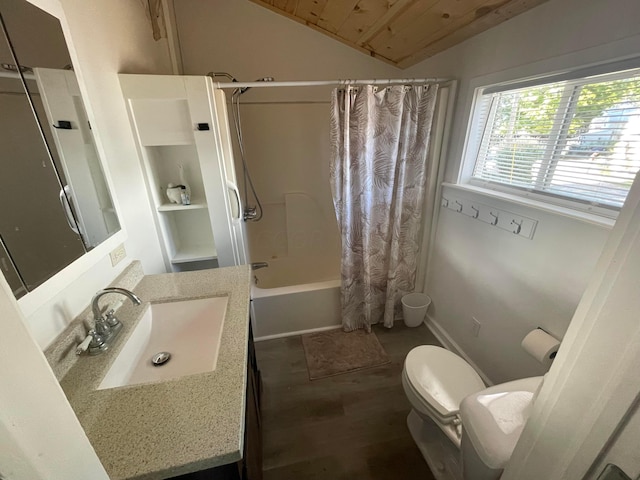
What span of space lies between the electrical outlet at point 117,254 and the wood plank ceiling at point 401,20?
1.85 meters

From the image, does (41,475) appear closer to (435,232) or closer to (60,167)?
(60,167)

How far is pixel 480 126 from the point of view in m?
1.66

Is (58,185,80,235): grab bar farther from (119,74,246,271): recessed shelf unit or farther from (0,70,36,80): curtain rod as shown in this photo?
(119,74,246,271): recessed shelf unit

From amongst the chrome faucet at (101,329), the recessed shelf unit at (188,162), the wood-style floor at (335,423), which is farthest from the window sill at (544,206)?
the chrome faucet at (101,329)

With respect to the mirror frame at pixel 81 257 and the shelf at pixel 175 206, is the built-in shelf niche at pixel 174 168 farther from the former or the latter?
the mirror frame at pixel 81 257

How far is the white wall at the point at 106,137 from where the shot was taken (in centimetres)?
81

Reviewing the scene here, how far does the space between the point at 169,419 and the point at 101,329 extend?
17.9 inches

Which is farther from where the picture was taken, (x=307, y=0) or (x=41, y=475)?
(x=307, y=0)

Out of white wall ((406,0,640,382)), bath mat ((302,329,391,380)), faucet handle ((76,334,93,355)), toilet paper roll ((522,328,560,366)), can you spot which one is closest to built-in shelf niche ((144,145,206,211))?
faucet handle ((76,334,93,355))

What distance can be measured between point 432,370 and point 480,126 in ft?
4.89

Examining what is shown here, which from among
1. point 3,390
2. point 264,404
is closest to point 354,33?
point 3,390

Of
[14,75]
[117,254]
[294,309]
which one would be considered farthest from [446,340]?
[14,75]

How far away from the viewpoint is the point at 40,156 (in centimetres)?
78

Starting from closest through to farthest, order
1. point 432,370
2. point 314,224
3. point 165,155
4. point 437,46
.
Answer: point 432,370 < point 165,155 < point 437,46 < point 314,224
